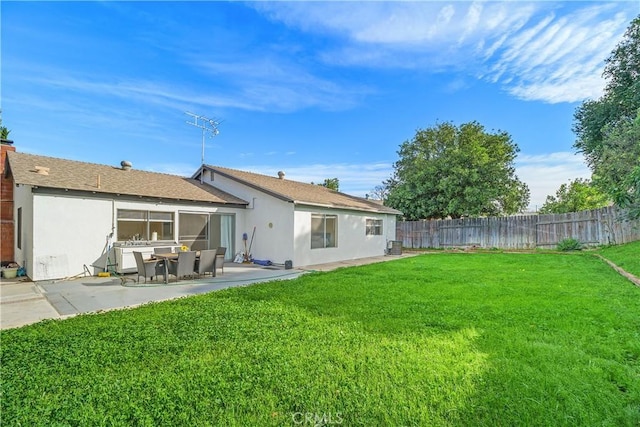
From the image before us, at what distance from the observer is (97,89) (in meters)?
13.1

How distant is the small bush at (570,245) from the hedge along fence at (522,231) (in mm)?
338

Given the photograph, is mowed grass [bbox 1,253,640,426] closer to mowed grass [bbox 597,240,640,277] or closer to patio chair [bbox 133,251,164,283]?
patio chair [bbox 133,251,164,283]

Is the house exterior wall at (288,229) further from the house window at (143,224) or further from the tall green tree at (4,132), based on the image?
the tall green tree at (4,132)

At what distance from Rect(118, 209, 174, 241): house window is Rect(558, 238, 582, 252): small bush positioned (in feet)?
64.8

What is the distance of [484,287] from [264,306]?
542 cm

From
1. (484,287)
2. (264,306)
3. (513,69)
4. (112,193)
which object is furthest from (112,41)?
(513,69)

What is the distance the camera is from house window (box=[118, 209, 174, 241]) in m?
10.5

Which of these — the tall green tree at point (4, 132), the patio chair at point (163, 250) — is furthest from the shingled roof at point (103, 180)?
the tall green tree at point (4, 132)

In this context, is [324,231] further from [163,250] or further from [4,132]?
[4,132]

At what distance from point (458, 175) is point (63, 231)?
70.0 feet

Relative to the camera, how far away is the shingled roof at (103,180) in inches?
360

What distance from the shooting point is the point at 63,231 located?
9.09 meters

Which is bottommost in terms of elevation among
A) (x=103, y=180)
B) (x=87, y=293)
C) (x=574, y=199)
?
(x=87, y=293)

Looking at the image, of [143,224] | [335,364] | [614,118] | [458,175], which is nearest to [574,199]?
[614,118]
